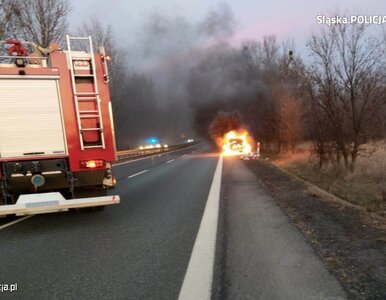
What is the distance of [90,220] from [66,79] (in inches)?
103

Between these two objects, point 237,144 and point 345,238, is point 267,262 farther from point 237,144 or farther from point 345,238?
point 237,144

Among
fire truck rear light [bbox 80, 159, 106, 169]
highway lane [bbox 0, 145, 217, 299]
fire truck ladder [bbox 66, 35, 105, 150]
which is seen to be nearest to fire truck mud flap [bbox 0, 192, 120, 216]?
highway lane [bbox 0, 145, 217, 299]

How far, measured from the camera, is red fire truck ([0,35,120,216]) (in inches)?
258

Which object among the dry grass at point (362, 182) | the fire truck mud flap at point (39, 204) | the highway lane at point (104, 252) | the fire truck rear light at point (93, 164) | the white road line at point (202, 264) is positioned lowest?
the dry grass at point (362, 182)

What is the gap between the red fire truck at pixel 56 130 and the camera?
6.54 meters

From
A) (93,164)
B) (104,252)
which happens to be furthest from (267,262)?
(93,164)

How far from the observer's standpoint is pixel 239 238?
5547mm

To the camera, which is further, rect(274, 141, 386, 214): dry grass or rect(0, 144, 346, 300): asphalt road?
rect(274, 141, 386, 214): dry grass

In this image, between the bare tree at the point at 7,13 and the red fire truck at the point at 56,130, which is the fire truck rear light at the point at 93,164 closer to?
the red fire truck at the point at 56,130

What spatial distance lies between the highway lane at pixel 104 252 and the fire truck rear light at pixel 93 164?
3.36 feet

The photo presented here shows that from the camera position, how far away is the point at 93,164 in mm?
6922

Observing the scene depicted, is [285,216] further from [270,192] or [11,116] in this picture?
[11,116]

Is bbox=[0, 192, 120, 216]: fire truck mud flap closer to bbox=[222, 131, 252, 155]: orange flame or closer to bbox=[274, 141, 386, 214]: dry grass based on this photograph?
bbox=[274, 141, 386, 214]: dry grass

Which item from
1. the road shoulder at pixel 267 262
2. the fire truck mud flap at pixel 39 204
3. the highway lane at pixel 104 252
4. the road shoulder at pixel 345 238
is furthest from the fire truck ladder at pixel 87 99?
the road shoulder at pixel 345 238
